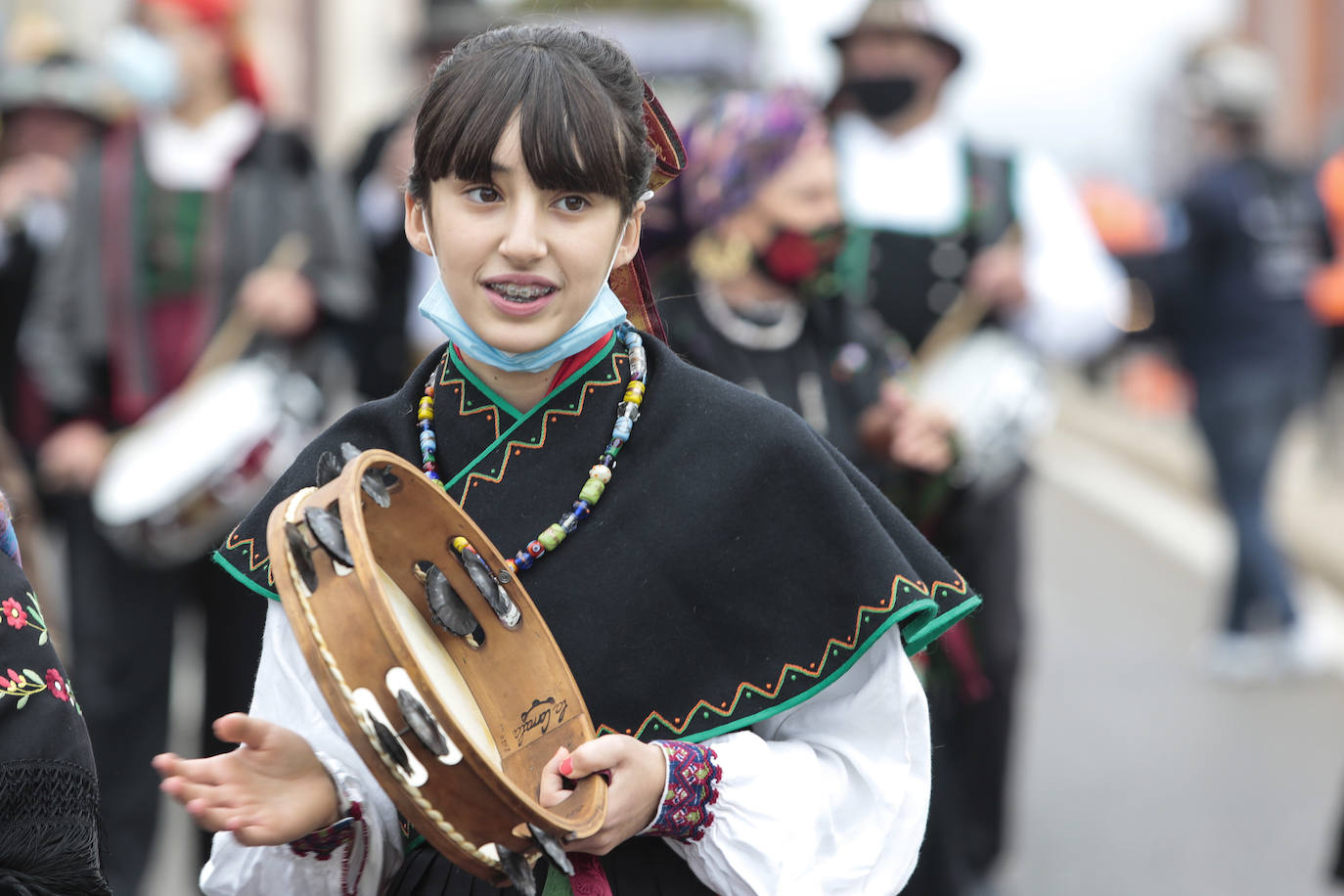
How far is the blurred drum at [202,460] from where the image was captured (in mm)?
4691

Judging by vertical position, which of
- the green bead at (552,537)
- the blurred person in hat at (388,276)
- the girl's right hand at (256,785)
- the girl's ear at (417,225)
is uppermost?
the girl's ear at (417,225)

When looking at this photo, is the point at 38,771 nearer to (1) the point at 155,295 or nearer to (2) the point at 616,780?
(2) the point at 616,780

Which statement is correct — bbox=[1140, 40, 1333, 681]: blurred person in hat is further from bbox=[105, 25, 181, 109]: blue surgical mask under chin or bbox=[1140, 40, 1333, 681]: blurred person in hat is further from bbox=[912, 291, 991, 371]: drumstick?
bbox=[105, 25, 181, 109]: blue surgical mask under chin

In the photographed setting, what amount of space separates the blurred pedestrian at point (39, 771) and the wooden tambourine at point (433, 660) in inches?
14.0

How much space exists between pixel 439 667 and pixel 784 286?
216 centimetres

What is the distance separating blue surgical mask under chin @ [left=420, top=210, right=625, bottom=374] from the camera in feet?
7.36

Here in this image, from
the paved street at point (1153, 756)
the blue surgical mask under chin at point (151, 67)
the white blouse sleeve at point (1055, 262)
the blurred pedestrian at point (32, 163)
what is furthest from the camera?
the blurred pedestrian at point (32, 163)

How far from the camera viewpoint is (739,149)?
4.22 metres

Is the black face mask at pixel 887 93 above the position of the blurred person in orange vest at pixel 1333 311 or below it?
above

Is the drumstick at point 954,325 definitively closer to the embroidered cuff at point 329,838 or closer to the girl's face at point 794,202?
the girl's face at point 794,202

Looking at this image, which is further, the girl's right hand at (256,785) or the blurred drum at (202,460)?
the blurred drum at (202,460)

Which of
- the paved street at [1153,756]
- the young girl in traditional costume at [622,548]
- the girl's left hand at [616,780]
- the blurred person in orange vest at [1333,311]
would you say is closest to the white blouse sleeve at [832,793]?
the young girl in traditional costume at [622,548]

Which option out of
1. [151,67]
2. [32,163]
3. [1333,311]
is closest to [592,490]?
[151,67]

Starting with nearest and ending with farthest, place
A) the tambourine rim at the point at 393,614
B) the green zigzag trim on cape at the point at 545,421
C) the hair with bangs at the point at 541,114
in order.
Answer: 1. the tambourine rim at the point at 393,614
2. the hair with bangs at the point at 541,114
3. the green zigzag trim on cape at the point at 545,421
